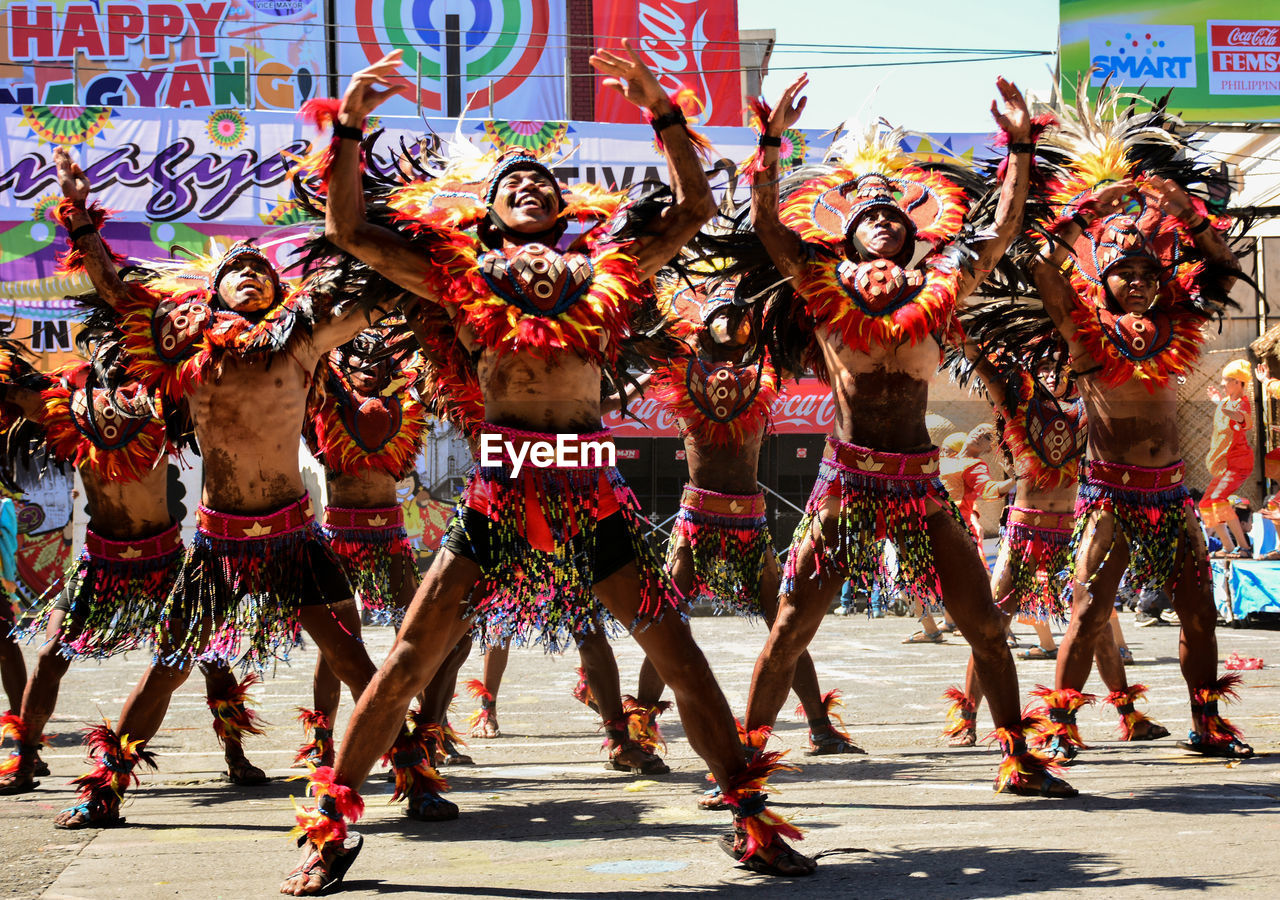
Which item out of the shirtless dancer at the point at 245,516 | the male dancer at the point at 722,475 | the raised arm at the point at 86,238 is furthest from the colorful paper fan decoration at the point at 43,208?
the shirtless dancer at the point at 245,516

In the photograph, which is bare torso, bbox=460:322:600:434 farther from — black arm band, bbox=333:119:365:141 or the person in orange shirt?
the person in orange shirt

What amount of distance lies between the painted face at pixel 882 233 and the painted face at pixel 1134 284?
1.29 meters

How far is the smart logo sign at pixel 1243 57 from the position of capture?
2144 centimetres

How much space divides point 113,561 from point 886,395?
345 centimetres

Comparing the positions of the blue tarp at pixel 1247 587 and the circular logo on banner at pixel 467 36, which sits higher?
the circular logo on banner at pixel 467 36

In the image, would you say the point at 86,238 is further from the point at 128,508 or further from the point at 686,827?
the point at 686,827

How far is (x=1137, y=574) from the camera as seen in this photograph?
220 inches

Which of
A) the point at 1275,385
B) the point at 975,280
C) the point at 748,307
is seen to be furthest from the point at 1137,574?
the point at 1275,385

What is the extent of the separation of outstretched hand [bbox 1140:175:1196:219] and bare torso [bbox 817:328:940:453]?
1773mm

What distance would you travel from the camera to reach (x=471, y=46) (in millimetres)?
22047

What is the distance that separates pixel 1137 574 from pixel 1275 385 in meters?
11.1

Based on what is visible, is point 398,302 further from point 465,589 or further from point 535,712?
point 535,712

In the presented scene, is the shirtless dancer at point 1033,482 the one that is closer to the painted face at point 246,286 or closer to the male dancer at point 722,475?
the male dancer at point 722,475

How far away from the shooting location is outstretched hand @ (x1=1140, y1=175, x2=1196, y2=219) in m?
5.90
